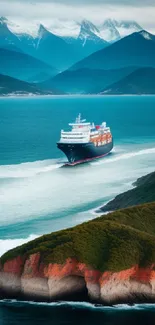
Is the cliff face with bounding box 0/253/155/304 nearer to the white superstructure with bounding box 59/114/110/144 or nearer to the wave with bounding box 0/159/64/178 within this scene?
the wave with bounding box 0/159/64/178

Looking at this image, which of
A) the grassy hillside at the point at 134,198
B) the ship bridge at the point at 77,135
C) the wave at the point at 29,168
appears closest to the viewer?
the grassy hillside at the point at 134,198

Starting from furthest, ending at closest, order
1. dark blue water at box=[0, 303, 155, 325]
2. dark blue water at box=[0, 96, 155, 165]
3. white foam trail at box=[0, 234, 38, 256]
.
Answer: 1. dark blue water at box=[0, 96, 155, 165]
2. white foam trail at box=[0, 234, 38, 256]
3. dark blue water at box=[0, 303, 155, 325]

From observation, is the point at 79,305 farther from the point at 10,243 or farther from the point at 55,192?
the point at 55,192

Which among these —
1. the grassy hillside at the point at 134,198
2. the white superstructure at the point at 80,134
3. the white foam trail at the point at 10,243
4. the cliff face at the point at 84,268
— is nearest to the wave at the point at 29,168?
the white superstructure at the point at 80,134

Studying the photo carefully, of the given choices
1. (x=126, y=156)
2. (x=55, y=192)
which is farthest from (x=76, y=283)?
(x=126, y=156)

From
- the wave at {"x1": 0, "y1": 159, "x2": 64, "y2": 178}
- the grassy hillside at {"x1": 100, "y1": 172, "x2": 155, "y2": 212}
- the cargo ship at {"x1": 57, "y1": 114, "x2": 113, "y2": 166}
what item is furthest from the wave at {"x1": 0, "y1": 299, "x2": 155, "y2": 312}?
the cargo ship at {"x1": 57, "y1": 114, "x2": 113, "y2": 166}

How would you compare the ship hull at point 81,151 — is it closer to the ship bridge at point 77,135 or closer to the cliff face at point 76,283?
the ship bridge at point 77,135

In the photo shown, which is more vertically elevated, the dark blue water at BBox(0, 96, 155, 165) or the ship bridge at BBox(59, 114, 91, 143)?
the dark blue water at BBox(0, 96, 155, 165)
